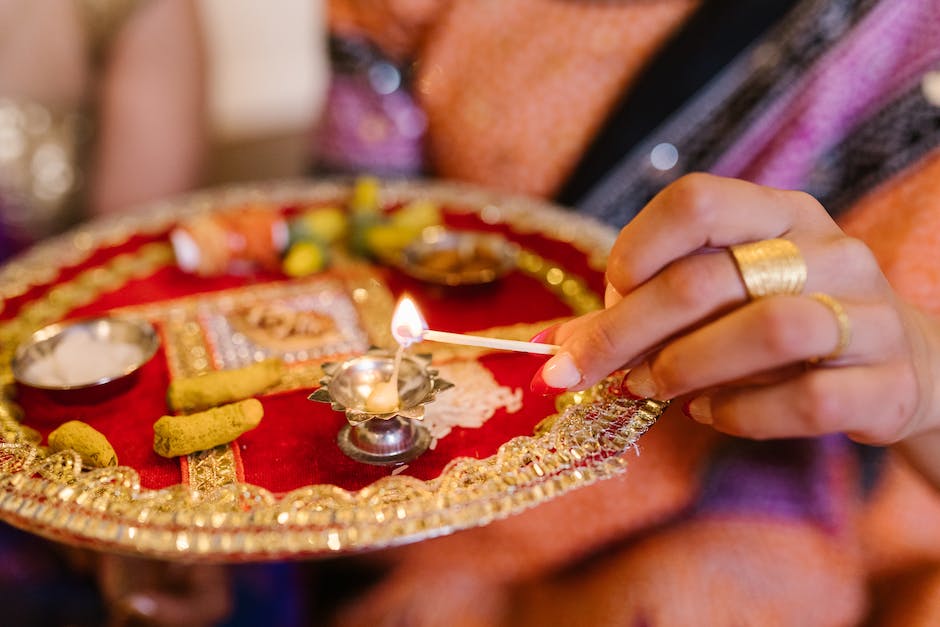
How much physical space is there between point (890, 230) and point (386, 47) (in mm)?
872

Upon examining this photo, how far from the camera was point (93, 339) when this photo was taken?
0.85 meters

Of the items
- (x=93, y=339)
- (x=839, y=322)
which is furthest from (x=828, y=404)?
(x=93, y=339)

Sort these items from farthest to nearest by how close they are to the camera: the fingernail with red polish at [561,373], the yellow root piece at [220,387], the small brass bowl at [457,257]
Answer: the small brass bowl at [457,257]
the yellow root piece at [220,387]
the fingernail with red polish at [561,373]

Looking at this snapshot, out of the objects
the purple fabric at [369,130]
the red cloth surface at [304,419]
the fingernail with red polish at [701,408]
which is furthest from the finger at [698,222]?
the purple fabric at [369,130]

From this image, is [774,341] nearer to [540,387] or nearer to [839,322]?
[839,322]

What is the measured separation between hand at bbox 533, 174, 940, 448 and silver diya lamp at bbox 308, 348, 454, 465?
0.59 feet

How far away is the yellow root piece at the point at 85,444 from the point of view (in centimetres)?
66

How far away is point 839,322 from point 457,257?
0.61 metres

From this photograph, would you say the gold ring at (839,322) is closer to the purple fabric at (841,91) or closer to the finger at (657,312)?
the finger at (657,312)

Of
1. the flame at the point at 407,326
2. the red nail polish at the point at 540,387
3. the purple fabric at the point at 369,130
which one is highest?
the purple fabric at the point at 369,130

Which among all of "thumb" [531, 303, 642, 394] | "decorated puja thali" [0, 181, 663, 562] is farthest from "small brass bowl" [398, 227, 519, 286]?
"thumb" [531, 303, 642, 394]

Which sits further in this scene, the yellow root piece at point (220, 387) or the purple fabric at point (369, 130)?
the purple fabric at point (369, 130)

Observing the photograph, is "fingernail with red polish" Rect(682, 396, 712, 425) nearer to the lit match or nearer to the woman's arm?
the woman's arm

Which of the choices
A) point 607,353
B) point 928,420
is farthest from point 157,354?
point 928,420
